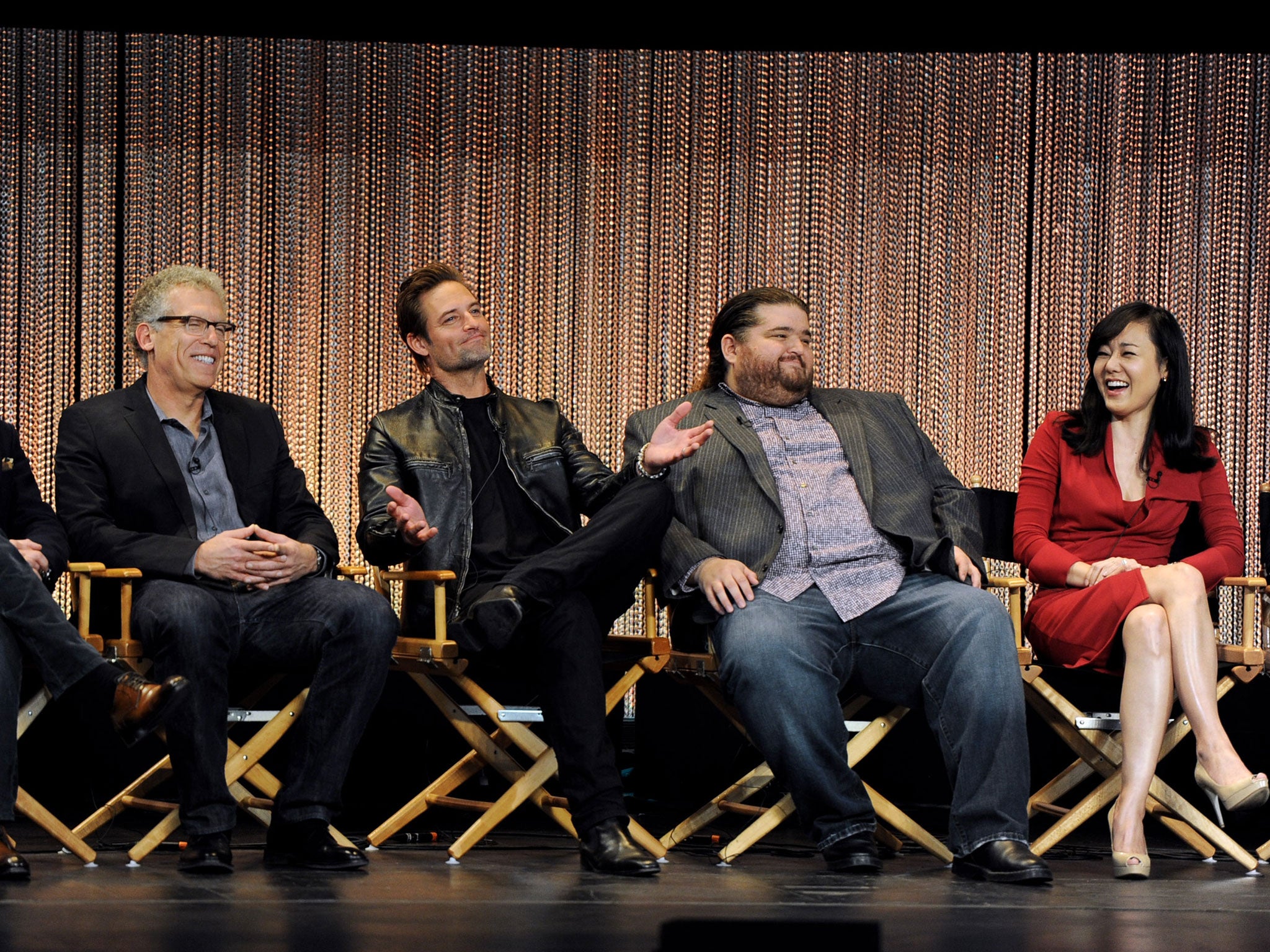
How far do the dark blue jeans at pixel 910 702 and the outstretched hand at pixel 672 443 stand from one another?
15.3 inches

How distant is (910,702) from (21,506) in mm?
2170

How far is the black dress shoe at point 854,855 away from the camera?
3.21 metres

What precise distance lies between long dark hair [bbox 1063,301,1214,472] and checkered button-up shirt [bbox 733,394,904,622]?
695mm

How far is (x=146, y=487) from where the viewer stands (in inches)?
139

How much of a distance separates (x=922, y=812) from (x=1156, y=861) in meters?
0.88

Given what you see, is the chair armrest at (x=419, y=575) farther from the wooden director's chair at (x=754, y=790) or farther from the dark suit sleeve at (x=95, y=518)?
the wooden director's chair at (x=754, y=790)

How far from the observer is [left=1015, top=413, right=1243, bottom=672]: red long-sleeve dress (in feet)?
12.2

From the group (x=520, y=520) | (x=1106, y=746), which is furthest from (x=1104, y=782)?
(x=520, y=520)

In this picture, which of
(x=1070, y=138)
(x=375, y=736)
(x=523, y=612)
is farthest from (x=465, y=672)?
(x=1070, y=138)

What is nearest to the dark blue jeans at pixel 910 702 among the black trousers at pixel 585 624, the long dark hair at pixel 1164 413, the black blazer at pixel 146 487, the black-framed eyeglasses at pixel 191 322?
the black trousers at pixel 585 624

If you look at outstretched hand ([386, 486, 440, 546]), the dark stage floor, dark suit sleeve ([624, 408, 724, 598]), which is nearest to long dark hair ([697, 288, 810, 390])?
dark suit sleeve ([624, 408, 724, 598])

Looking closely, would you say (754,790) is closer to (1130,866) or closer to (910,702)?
(910,702)

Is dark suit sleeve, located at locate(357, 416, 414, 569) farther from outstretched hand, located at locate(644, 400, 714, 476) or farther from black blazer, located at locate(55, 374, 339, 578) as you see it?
outstretched hand, located at locate(644, 400, 714, 476)

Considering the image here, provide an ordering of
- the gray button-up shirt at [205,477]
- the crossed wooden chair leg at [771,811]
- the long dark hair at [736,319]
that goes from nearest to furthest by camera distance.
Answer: the crossed wooden chair leg at [771,811]
the gray button-up shirt at [205,477]
the long dark hair at [736,319]
